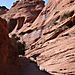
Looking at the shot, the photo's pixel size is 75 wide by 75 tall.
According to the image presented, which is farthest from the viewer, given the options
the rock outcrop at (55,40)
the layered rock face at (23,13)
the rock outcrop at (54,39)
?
the layered rock face at (23,13)

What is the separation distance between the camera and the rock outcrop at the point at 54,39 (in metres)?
29.0

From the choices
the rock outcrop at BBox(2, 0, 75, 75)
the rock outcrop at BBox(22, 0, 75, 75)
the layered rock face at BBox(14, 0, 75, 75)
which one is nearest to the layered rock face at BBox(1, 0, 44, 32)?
the rock outcrop at BBox(2, 0, 75, 75)

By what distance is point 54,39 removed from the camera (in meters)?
34.3

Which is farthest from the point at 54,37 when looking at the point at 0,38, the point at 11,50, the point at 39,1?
the point at 39,1

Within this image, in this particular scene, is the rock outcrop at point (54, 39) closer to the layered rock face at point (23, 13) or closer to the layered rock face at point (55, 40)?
the layered rock face at point (55, 40)

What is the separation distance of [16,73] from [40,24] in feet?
54.6

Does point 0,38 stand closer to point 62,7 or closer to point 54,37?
point 54,37

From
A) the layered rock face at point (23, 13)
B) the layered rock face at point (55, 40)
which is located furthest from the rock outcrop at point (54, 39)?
the layered rock face at point (23, 13)

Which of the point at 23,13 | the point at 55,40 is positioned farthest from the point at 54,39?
the point at 23,13

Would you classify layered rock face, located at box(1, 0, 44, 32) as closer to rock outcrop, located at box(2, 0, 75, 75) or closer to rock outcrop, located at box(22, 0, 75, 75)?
rock outcrop, located at box(2, 0, 75, 75)

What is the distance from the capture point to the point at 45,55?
3344 centimetres

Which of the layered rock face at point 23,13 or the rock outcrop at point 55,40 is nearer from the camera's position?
the rock outcrop at point 55,40

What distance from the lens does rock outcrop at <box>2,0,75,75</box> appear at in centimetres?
2900

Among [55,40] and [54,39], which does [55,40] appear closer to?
[55,40]
